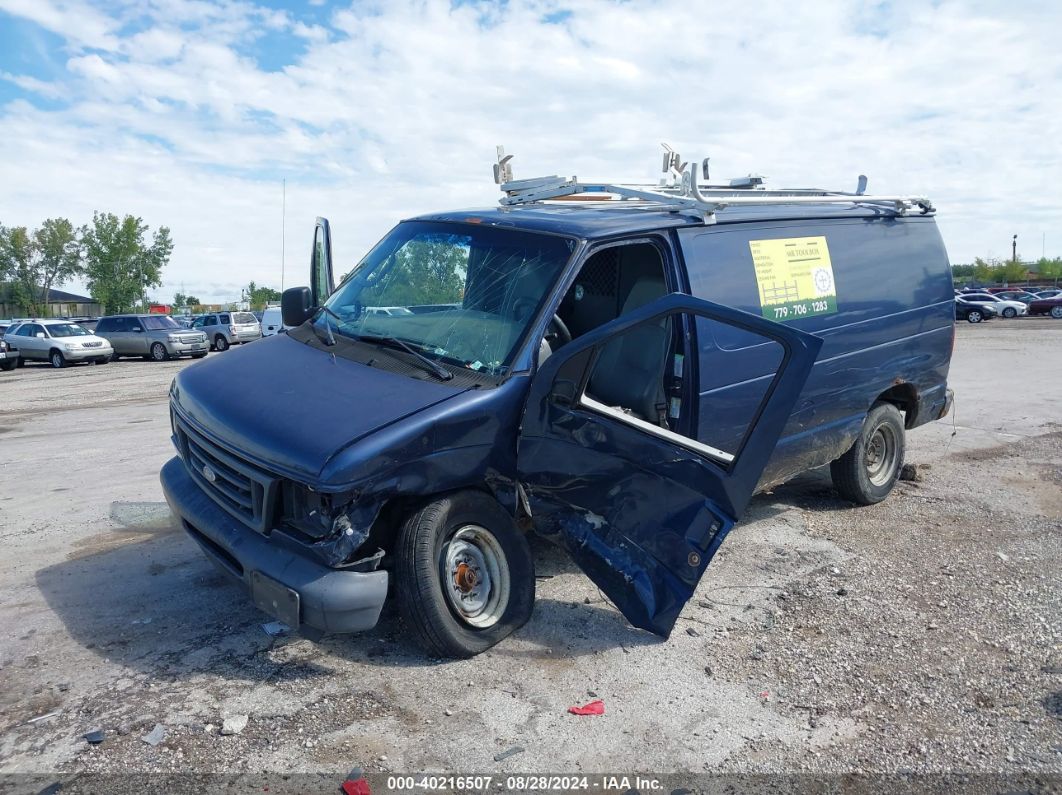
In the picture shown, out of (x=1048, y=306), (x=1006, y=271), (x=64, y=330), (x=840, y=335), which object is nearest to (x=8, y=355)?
(x=64, y=330)

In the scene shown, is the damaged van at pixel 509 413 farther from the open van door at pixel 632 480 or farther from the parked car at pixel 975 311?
the parked car at pixel 975 311

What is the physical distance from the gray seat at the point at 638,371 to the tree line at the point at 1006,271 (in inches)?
3746

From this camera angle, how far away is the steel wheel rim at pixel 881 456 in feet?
22.6

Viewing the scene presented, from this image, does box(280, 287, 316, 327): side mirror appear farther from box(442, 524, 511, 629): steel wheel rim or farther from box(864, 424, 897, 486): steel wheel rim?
box(864, 424, 897, 486): steel wheel rim

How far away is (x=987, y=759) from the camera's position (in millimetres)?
3416

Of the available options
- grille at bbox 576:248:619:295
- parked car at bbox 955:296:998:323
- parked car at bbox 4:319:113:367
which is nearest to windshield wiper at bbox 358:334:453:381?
grille at bbox 576:248:619:295

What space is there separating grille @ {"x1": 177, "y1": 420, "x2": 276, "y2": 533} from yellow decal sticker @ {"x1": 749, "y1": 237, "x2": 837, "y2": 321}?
10.8 ft

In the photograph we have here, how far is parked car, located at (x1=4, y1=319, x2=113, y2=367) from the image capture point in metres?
27.1

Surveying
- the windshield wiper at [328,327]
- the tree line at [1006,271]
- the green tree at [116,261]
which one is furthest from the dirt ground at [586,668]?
the tree line at [1006,271]

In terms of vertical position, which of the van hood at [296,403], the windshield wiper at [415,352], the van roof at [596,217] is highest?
the van roof at [596,217]

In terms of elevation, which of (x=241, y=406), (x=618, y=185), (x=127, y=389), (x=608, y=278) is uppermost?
(x=618, y=185)

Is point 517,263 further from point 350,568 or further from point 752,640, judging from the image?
point 752,640

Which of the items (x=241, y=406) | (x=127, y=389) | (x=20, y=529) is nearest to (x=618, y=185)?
(x=241, y=406)

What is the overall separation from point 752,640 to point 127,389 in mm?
16227
